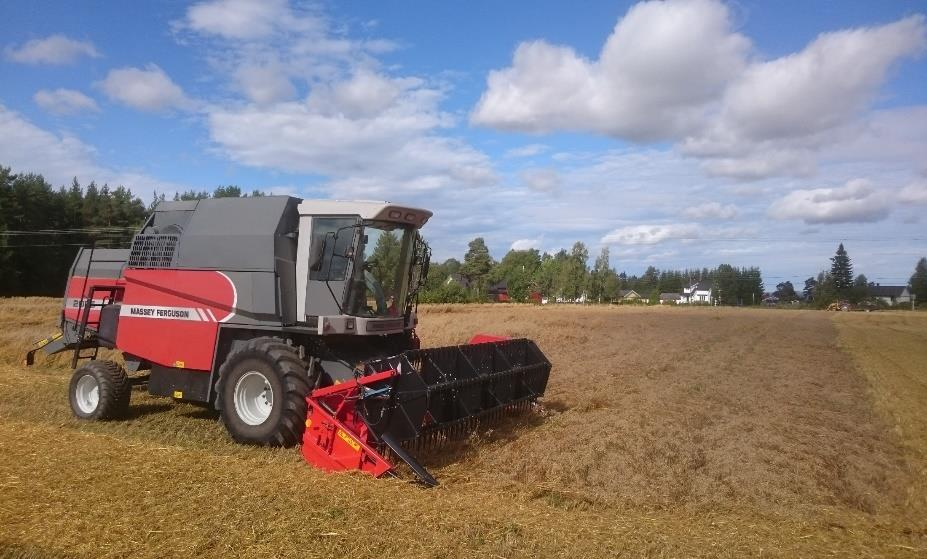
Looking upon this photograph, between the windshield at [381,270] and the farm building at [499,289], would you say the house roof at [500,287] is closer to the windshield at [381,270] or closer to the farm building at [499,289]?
the farm building at [499,289]

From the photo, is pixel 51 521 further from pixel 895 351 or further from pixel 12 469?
pixel 895 351

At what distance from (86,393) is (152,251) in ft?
7.35

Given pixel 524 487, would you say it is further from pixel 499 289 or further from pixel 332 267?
pixel 499 289

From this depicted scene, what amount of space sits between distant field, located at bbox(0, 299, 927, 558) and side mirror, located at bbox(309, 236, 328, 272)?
2.26 meters

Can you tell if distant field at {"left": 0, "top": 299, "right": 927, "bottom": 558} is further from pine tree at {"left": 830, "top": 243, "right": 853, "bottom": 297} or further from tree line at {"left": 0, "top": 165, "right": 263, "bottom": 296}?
pine tree at {"left": 830, "top": 243, "right": 853, "bottom": 297}

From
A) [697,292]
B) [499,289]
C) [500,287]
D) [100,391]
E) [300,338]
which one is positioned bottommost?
[100,391]

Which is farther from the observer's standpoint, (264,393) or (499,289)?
(499,289)

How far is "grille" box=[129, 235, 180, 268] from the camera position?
29.1 feet

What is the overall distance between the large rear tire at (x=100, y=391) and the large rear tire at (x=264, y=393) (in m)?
2.11

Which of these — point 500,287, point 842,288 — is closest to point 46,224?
point 500,287

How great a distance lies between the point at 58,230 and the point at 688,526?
50.4 m

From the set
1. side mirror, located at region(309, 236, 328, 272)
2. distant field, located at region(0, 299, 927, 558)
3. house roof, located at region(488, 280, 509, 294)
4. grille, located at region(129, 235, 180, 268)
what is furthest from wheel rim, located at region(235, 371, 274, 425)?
house roof, located at region(488, 280, 509, 294)

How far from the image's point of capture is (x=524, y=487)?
611 centimetres

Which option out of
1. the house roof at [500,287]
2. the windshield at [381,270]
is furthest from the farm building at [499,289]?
the windshield at [381,270]
